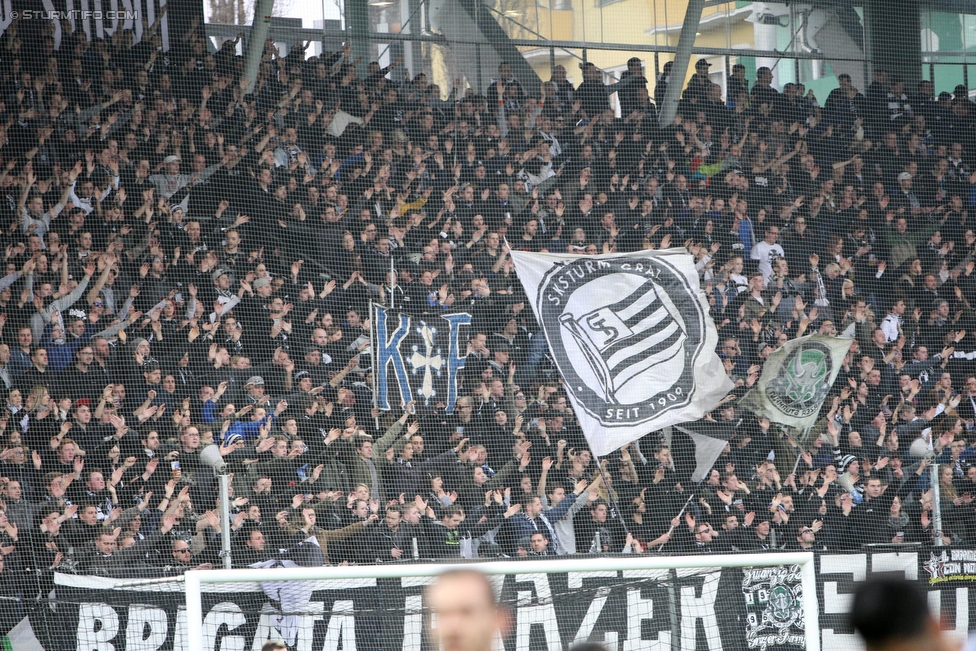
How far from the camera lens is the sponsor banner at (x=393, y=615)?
6.87 m

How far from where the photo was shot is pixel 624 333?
32.6 feet

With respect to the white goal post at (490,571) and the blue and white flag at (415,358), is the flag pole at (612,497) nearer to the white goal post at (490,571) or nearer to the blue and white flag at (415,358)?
the blue and white flag at (415,358)

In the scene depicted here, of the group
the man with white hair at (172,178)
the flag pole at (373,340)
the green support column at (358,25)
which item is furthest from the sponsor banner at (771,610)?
the green support column at (358,25)

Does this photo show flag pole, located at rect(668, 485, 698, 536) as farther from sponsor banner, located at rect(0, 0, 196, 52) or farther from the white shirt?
sponsor banner, located at rect(0, 0, 196, 52)

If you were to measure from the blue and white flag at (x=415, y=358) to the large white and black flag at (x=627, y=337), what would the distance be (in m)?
0.80

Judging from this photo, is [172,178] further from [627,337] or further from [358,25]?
[627,337]

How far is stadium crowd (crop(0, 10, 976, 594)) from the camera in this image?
8344mm

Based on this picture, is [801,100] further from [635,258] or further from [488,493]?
[488,493]

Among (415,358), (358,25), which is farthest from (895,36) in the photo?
(415,358)

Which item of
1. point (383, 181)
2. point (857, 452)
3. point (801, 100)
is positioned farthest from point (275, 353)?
point (801, 100)

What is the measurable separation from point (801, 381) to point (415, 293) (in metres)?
3.38

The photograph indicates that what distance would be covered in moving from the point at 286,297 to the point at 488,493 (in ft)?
7.46

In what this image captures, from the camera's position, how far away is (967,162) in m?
12.4

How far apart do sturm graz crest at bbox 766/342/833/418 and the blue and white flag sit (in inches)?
108
